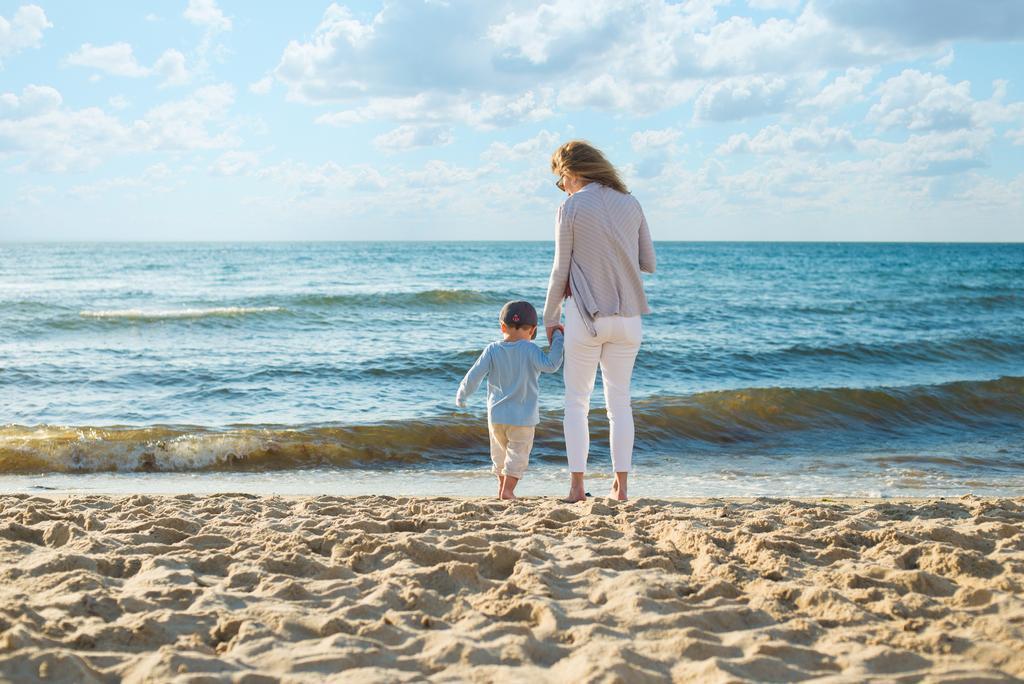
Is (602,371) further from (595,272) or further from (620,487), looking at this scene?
(620,487)

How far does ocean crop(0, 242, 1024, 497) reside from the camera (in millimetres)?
7305

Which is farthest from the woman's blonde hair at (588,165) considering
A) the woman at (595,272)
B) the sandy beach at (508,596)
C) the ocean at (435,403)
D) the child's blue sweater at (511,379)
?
the ocean at (435,403)

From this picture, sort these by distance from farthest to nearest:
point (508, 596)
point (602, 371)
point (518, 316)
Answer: point (518, 316) < point (602, 371) < point (508, 596)

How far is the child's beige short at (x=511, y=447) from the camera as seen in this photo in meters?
5.36

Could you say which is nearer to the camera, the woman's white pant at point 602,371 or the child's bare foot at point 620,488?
the woman's white pant at point 602,371

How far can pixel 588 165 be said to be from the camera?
16.1 feet

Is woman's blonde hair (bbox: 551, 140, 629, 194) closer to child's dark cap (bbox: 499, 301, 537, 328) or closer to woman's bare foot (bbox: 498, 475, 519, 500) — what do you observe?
child's dark cap (bbox: 499, 301, 537, 328)

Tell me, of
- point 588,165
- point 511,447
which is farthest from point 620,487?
point 588,165

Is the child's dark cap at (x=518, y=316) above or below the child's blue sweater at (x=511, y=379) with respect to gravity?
above

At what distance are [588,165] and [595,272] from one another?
0.65 metres

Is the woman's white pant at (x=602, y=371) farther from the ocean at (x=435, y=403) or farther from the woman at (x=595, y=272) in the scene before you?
the ocean at (x=435, y=403)

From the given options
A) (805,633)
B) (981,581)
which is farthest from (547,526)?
(981,581)

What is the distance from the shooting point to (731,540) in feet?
13.3

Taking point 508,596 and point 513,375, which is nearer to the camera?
point 508,596
